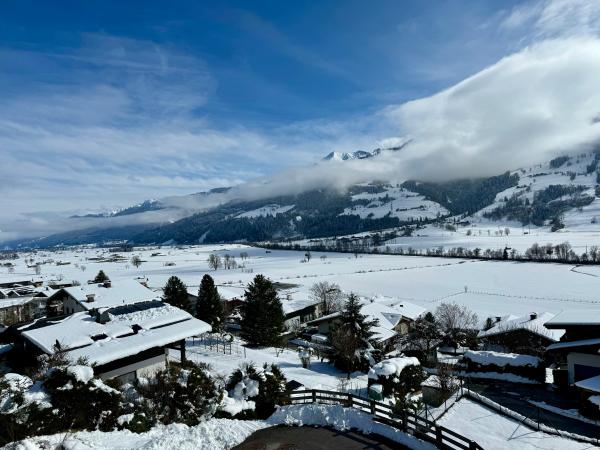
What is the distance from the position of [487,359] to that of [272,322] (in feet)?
69.3

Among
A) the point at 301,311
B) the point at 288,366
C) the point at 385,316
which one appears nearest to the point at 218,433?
the point at 288,366

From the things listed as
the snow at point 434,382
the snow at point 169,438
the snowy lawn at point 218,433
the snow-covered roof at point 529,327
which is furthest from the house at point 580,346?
the snow at point 169,438

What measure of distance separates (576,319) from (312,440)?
24035 mm

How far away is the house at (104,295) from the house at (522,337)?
38.0 m

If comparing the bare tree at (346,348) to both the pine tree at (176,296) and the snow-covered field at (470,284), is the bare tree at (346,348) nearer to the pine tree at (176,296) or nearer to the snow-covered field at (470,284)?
the pine tree at (176,296)

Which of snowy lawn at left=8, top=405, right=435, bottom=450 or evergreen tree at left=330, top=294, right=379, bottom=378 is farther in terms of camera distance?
evergreen tree at left=330, top=294, right=379, bottom=378

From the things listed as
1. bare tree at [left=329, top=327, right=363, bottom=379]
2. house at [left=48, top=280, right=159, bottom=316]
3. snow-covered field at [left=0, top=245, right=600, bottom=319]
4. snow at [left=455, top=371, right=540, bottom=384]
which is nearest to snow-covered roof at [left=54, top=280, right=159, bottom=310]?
house at [left=48, top=280, right=159, bottom=316]

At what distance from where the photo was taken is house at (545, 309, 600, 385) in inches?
1005

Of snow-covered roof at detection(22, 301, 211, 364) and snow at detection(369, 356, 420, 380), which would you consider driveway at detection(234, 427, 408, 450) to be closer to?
snow at detection(369, 356, 420, 380)

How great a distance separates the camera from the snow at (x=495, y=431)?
16234 mm

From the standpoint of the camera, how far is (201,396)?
54.6ft

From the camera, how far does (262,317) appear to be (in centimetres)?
4206

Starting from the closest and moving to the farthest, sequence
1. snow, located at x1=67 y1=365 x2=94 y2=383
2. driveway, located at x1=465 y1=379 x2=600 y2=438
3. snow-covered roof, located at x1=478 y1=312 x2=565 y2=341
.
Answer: snow, located at x1=67 y1=365 x2=94 y2=383 < driveway, located at x1=465 y1=379 x2=600 y2=438 < snow-covered roof, located at x1=478 y1=312 x2=565 y2=341

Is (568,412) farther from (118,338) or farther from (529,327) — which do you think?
(118,338)
